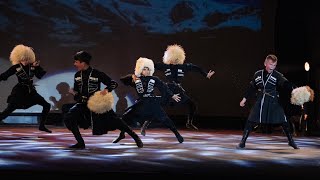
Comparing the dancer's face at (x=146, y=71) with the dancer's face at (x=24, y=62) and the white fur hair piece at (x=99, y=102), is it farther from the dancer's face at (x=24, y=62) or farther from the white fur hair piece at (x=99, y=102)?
the dancer's face at (x=24, y=62)

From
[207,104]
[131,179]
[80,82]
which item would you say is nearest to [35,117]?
[207,104]

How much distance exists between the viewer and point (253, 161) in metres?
5.56

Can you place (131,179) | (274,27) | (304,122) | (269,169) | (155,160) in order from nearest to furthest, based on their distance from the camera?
(131,179)
(269,169)
(155,160)
(304,122)
(274,27)

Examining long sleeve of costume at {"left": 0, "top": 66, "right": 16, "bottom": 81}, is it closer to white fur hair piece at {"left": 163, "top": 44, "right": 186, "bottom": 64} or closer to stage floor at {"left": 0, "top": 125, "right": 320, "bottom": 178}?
stage floor at {"left": 0, "top": 125, "right": 320, "bottom": 178}

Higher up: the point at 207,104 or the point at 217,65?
the point at 217,65

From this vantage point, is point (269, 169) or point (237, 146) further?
point (237, 146)

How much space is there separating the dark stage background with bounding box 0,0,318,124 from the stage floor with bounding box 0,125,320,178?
284 cm

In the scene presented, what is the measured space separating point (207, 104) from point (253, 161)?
17.7 ft

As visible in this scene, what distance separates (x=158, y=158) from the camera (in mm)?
5727

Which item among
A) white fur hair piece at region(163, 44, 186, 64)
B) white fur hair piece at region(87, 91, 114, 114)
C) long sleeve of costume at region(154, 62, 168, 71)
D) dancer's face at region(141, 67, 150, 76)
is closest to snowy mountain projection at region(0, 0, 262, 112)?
white fur hair piece at region(163, 44, 186, 64)

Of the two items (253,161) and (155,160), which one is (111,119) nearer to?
(155,160)

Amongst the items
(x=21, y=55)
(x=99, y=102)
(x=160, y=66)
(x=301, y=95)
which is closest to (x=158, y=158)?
(x=99, y=102)

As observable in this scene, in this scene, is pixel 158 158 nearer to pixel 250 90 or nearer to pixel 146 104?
pixel 146 104

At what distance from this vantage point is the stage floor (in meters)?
4.76
